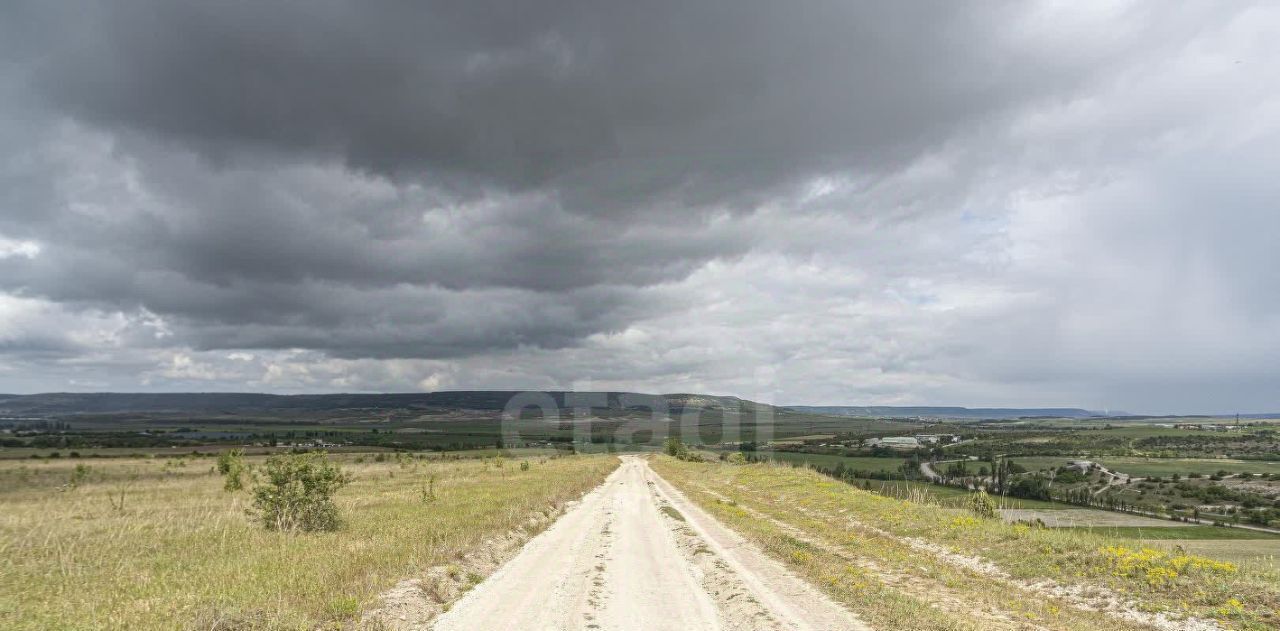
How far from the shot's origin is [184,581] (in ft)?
44.4

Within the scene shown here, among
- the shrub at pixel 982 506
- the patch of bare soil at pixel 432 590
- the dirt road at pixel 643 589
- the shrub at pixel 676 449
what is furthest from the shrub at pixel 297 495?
the shrub at pixel 676 449

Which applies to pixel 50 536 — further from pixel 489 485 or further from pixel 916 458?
pixel 916 458

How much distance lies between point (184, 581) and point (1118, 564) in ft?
77.6

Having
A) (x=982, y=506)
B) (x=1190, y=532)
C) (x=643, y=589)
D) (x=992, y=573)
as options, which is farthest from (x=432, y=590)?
(x=1190, y=532)

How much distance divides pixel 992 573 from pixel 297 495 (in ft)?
85.8

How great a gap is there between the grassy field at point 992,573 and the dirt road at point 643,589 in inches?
44.9

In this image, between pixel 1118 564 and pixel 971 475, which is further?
pixel 971 475

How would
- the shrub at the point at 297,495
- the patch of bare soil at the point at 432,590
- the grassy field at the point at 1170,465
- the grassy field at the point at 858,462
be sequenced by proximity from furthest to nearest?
the grassy field at the point at 858,462
the grassy field at the point at 1170,465
the shrub at the point at 297,495
the patch of bare soil at the point at 432,590

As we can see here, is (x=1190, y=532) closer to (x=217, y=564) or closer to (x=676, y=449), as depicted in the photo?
(x=217, y=564)

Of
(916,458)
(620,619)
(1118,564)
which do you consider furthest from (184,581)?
(916,458)

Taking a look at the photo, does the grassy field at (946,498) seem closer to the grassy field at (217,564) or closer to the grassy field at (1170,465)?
the grassy field at (217,564)

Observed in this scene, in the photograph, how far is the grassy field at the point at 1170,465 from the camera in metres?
111

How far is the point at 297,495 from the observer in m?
24.5

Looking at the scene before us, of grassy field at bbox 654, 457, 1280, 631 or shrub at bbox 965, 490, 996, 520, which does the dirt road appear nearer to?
grassy field at bbox 654, 457, 1280, 631
